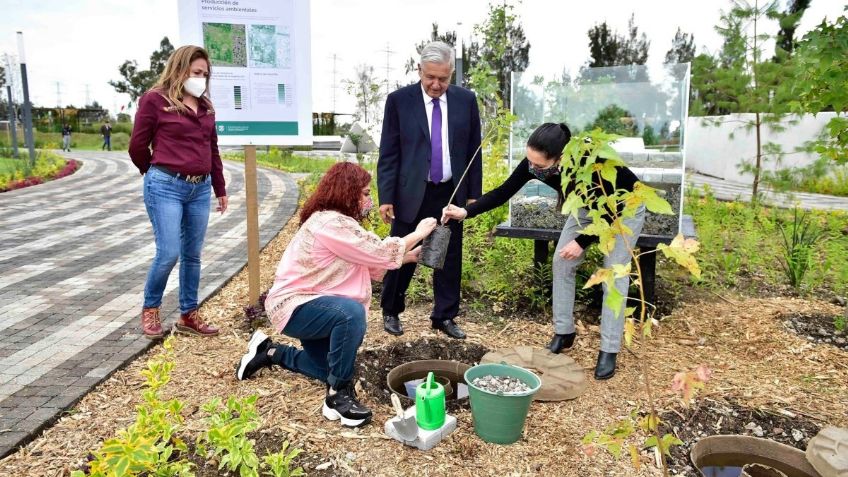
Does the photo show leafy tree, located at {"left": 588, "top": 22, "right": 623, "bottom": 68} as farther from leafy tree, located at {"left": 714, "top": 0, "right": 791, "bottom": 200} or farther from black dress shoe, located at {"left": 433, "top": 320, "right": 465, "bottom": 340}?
black dress shoe, located at {"left": 433, "top": 320, "right": 465, "bottom": 340}

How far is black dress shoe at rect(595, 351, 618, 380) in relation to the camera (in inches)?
121

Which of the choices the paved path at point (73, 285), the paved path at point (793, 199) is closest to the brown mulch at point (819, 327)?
the paved path at point (73, 285)

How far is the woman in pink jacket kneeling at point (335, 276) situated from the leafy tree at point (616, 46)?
962 inches

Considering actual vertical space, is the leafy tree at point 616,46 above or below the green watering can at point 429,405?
above

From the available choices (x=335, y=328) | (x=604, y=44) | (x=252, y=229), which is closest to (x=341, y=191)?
(x=335, y=328)

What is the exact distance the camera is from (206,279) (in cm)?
500

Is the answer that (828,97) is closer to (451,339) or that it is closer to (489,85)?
(451,339)

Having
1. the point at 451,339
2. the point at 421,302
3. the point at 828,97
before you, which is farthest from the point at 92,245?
the point at 828,97

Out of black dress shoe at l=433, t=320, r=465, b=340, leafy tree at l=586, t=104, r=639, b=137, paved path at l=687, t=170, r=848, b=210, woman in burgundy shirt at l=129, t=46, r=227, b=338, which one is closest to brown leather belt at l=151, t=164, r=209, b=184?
woman in burgundy shirt at l=129, t=46, r=227, b=338

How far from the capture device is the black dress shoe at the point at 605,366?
10.1 feet

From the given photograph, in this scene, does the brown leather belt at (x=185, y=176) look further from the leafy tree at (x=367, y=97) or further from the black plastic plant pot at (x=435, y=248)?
the leafy tree at (x=367, y=97)

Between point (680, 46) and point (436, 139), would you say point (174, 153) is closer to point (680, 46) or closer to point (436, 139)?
point (436, 139)

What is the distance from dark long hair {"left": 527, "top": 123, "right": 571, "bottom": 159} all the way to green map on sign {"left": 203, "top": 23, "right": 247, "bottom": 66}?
2.07 meters

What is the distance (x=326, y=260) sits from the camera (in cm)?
261
